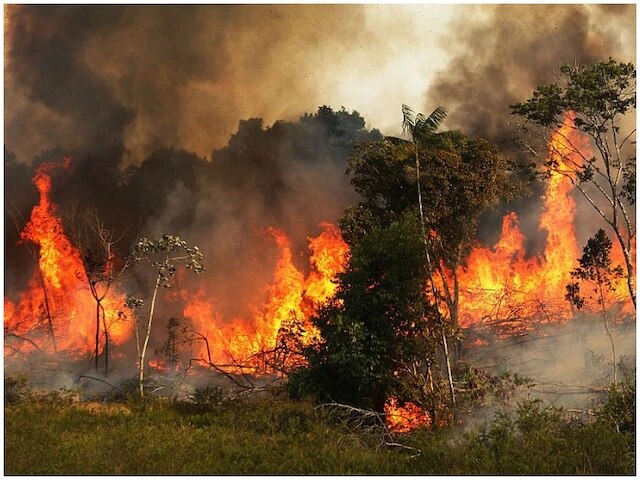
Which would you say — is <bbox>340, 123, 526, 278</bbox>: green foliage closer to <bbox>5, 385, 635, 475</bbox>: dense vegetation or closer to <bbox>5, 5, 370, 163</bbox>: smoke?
<bbox>5, 5, 370, 163</bbox>: smoke

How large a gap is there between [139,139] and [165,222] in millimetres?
3190

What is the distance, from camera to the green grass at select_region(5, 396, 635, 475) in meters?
12.1

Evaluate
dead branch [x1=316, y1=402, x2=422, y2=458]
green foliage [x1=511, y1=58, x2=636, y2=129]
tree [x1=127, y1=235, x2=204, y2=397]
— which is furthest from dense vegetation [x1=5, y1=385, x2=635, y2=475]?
green foliage [x1=511, y1=58, x2=636, y2=129]

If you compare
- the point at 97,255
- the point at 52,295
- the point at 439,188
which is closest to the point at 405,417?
the point at 439,188

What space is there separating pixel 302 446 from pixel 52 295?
11273 millimetres

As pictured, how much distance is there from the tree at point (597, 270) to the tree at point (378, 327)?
6.81 metres

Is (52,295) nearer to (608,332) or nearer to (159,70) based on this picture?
(159,70)

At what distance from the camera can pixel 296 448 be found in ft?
41.5

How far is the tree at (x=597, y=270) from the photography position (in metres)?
19.0

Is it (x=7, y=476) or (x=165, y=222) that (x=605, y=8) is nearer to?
(x=165, y=222)

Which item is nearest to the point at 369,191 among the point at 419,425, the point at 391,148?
the point at 391,148

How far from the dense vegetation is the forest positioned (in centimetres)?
9

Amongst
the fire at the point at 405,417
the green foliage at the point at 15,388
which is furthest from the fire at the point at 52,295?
the fire at the point at 405,417

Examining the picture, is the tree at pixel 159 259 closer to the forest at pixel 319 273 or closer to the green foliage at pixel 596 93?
the forest at pixel 319 273
